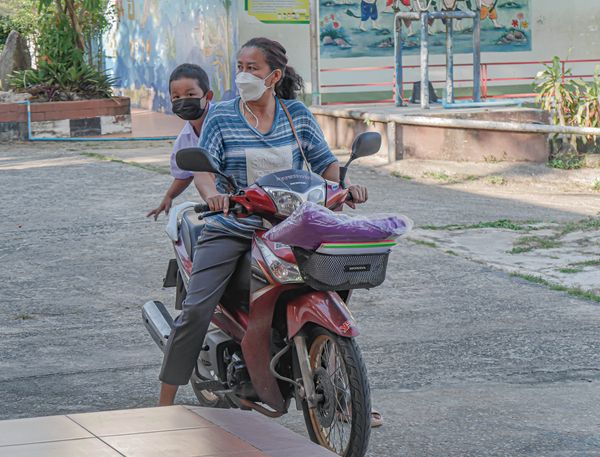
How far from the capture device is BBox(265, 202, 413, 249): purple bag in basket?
14.0 ft

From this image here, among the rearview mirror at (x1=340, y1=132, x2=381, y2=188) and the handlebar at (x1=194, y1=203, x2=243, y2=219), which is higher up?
the rearview mirror at (x1=340, y1=132, x2=381, y2=188)

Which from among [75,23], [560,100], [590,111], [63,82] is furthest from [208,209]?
[75,23]

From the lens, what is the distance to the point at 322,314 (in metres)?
4.43

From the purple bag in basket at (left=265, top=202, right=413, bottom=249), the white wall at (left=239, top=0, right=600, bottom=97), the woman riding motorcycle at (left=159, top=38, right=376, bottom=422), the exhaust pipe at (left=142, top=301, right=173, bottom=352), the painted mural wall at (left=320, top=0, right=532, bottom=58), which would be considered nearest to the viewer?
the purple bag in basket at (left=265, top=202, right=413, bottom=249)

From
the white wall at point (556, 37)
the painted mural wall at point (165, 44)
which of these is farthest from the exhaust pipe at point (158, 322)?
the white wall at point (556, 37)

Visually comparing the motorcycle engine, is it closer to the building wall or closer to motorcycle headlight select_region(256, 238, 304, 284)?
motorcycle headlight select_region(256, 238, 304, 284)

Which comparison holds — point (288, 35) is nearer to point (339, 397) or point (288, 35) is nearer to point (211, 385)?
point (211, 385)

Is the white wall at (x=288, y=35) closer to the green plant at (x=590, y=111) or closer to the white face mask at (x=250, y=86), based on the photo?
the green plant at (x=590, y=111)

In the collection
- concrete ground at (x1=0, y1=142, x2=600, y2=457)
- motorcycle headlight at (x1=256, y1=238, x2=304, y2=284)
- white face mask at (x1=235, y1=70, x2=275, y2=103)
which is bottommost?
concrete ground at (x1=0, y1=142, x2=600, y2=457)

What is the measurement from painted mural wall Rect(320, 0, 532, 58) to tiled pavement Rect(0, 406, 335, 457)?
66.0 feet

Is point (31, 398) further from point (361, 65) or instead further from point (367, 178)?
point (361, 65)

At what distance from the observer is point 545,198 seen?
1248 cm

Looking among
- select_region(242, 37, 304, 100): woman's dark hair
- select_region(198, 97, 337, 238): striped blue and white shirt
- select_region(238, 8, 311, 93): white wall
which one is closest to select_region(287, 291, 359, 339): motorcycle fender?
select_region(198, 97, 337, 238): striped blue and white shirt

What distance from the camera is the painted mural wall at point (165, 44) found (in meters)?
22.8
